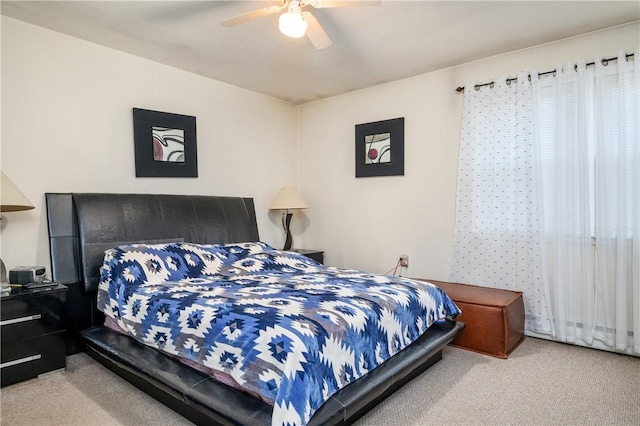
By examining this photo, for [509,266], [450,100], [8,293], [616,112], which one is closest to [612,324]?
[509,266]

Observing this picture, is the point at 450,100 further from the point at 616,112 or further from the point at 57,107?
the point at 57,107

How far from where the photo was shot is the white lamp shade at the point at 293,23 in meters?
2.12

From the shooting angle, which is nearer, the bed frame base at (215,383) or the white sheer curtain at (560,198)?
the bed frame base at (215,383)

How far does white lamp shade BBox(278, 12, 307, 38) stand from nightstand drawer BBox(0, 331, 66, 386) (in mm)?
2498

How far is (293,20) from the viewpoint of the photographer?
212 cm

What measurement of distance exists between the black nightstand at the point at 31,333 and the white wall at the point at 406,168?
A: 2974mm

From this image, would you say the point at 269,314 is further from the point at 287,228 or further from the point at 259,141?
the point at 259,141

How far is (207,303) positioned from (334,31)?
224cm

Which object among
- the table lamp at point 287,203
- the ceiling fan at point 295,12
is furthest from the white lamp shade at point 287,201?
the ceiling fan at point 295,12

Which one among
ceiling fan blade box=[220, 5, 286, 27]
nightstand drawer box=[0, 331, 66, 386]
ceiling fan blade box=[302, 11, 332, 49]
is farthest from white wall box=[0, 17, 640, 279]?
ceiling fan blade box=[302, 11, 332, 49]

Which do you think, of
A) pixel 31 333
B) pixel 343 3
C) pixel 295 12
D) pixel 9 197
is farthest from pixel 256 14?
pixel 31 333

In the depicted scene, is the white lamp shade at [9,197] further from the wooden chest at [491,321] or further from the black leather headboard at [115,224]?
the wooden chest at [491,321]

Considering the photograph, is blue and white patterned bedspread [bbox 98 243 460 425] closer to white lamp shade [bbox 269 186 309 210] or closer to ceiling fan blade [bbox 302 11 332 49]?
white lamp shade [bbox 269 186 309 210]

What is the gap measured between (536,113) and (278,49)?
2288 mm
